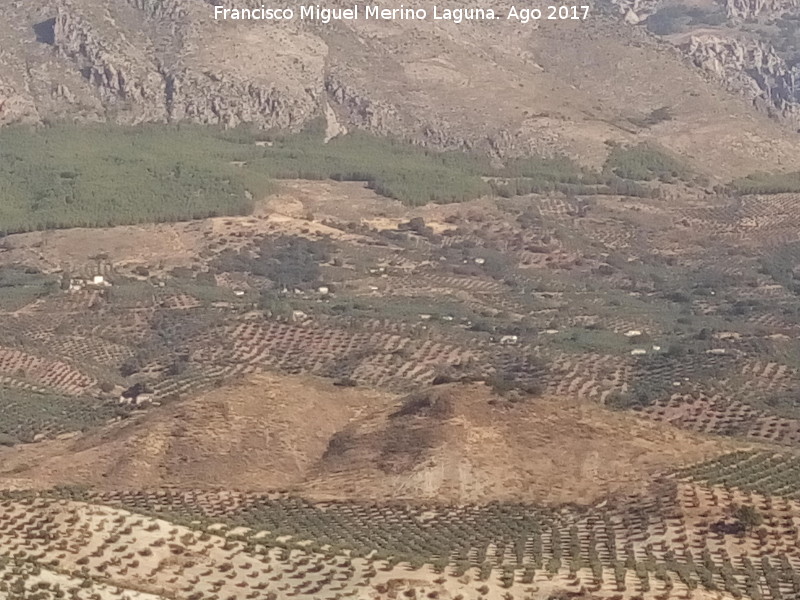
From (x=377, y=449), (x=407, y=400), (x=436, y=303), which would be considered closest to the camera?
(x=377, y=449)

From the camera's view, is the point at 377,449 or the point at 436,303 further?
the point at 436,303

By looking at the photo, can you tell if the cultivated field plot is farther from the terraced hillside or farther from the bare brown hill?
the bare brown hill

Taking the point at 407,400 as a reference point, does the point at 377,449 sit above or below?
above

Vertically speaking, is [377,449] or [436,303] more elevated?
[377,449]

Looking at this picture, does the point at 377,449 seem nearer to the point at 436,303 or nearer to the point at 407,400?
the point at 407,400

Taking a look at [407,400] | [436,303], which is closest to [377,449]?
[407,400]

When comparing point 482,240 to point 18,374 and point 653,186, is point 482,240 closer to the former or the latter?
point 653,186

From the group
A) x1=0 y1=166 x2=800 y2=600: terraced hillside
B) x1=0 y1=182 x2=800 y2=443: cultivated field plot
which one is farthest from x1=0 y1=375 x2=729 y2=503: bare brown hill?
x1=0 y1=182 x2=800 y2=443: cultivated field plot

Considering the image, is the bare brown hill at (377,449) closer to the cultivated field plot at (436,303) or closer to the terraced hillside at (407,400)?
the terraced hillside at (407,400)

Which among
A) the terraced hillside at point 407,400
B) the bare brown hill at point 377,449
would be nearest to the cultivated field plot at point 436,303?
the terraced hillside at point 407,400

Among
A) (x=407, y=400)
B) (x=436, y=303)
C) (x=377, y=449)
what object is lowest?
(x=436, y=303)

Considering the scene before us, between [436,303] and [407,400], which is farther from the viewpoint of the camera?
[436,303]

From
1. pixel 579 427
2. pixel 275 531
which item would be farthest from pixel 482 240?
pixel 275 531

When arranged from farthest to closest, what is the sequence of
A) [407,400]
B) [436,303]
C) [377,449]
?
[436,303], [407,400], [377,449]
